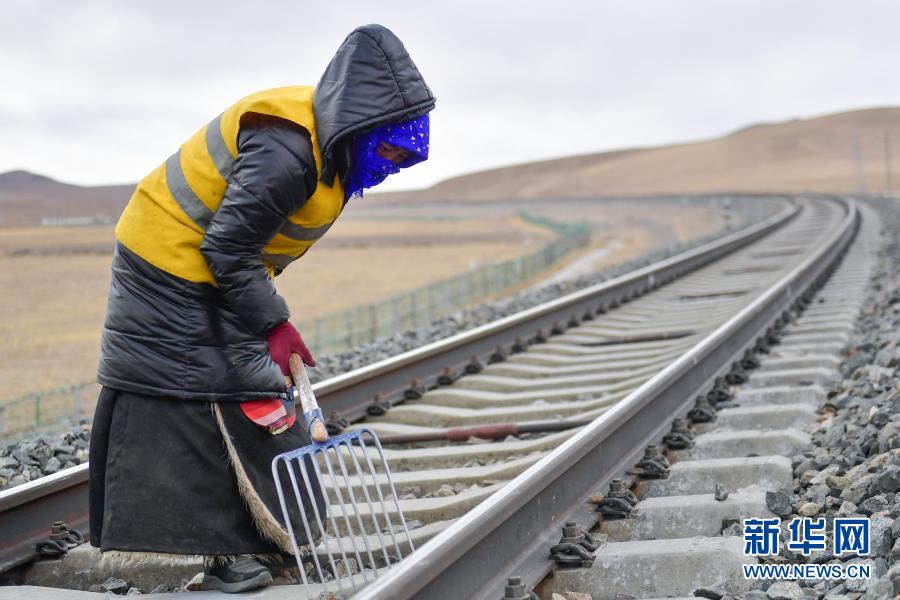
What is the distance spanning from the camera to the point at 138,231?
12.2 feet

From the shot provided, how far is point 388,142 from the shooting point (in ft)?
12.1

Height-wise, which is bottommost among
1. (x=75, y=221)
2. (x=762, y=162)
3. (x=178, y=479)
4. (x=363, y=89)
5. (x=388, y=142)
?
(x=178, y=479)

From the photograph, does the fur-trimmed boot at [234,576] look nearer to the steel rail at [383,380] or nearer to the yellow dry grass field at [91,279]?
the steel rail at [383,380]

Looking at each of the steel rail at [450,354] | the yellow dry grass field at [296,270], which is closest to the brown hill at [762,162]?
the yellow dry grass field at [296,270]

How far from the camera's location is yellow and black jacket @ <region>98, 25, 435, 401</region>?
353 centimetres

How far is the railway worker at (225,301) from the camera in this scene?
11.6 feet

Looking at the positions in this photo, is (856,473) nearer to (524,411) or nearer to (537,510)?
(537,510)

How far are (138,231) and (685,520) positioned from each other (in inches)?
89.6

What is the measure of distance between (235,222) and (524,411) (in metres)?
3.65

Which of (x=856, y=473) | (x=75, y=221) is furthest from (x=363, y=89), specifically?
(x=75, y=221)

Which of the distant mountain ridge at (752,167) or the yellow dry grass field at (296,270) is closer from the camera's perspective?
the yellow dry grass field at (296,270)

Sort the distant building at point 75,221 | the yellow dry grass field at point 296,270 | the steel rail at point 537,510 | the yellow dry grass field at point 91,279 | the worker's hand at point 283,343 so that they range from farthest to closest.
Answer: the distant building at point 75,221
the yellow dry grass field at point 296,270
the yellow dry grass field at point 91,279
the worker's hand at point 283,343
the steel rail at point 537,510

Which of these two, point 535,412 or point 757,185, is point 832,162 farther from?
point 535,412

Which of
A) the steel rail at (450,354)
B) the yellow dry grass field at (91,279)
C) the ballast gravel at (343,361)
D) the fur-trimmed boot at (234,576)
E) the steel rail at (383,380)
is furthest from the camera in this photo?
the yellow dry grass field at (91,279)
